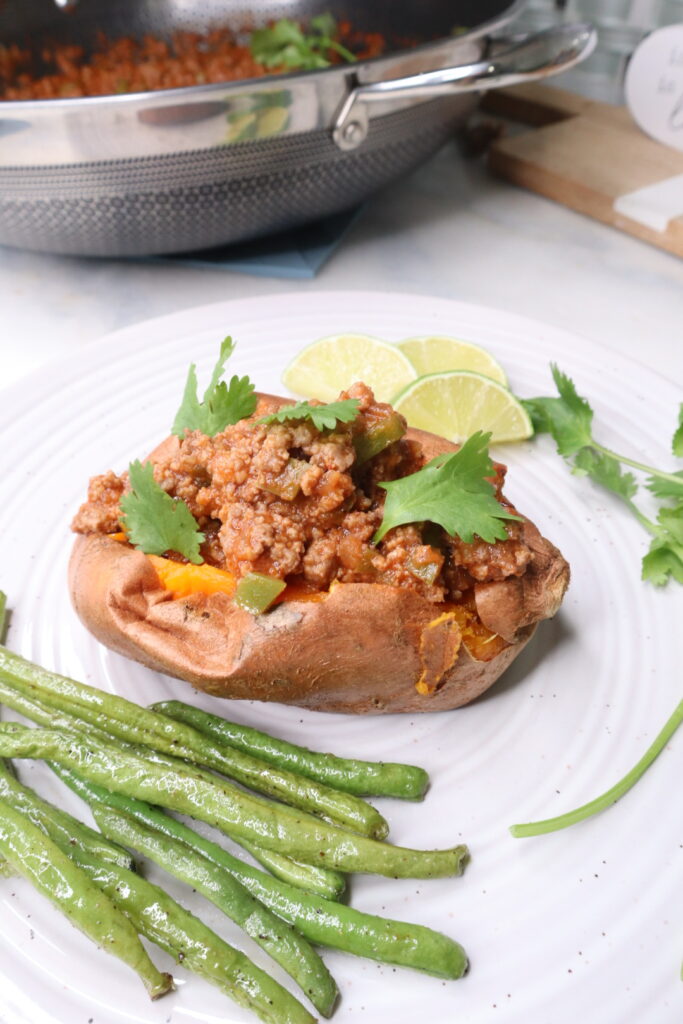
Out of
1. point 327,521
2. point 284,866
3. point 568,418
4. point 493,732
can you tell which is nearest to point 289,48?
point 568,418

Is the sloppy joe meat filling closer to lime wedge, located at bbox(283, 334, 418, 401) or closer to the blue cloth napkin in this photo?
lime wedge, located at bbox(283, 334, 418, 401)

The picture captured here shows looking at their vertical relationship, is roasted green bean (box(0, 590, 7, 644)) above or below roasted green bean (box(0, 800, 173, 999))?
above

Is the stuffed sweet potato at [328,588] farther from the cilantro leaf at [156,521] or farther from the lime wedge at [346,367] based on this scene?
the lime wedge at [346,367]

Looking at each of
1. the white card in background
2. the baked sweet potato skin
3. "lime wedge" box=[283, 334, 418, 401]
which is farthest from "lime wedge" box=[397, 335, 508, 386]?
the white card in background

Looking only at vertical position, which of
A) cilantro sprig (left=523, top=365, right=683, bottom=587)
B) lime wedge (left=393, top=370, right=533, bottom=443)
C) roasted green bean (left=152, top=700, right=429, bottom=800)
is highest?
lime wedge (left=393, top=370, right=533, bottom=443)

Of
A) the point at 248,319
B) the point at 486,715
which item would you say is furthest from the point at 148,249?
the point at 486,715

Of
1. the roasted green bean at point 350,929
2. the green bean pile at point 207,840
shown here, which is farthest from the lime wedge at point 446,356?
the roasted green bean at point 350,929

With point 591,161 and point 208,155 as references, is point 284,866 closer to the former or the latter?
point 208,155
